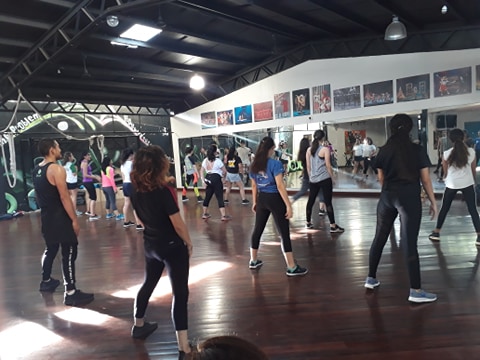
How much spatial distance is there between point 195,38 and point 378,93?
435 centimetres

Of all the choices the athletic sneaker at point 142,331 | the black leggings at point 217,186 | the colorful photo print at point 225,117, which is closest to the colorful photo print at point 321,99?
the colorful photo print at point 225,117

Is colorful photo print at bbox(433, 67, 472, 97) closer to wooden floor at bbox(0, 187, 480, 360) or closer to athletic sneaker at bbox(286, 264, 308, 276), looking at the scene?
wooden floor at bbox(0, 187, 480, 360)

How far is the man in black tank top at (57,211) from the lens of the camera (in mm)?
3248

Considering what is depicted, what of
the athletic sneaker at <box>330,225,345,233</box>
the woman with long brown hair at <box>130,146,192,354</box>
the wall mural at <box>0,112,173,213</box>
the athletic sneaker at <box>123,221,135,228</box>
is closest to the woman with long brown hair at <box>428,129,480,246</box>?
the athletic sneaker at <box>330,225,345,233</box>

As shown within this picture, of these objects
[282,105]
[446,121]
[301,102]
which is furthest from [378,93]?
[282,105]

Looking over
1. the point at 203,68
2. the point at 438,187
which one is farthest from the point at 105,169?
the point at 438,187

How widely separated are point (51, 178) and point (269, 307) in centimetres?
218

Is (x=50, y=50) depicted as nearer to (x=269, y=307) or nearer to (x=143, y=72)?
(x=143, y=72)

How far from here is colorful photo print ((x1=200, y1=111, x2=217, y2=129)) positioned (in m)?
12.4

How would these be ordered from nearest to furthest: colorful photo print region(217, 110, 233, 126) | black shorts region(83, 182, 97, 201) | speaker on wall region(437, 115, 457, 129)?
speaker on wall region(437, 115, 457, 129)
black shorts region(83, 182, 97, 201)
colorful photo print region(217, 110, 233, 126)

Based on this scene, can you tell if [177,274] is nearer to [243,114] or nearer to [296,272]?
[296,272]

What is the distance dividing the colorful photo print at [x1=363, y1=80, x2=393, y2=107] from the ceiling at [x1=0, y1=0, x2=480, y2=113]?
719 mm

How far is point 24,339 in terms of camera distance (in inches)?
110

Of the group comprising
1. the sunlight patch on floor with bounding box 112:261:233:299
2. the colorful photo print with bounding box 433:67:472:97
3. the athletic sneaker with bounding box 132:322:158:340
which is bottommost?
the sunlight patch on floor with bounding box 112:261:233:299
